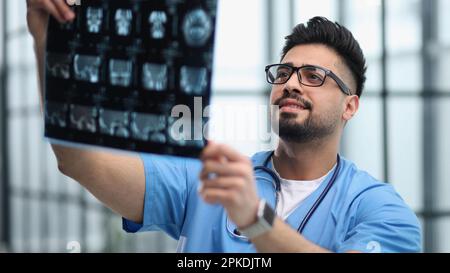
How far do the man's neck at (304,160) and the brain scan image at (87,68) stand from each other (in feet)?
1.45

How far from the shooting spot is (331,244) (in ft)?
3.39

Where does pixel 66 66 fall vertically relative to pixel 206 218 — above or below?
above

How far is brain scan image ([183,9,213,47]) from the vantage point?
762 millimetres

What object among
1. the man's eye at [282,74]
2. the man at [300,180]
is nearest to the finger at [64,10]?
the man at [300,180]

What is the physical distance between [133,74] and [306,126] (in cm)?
39

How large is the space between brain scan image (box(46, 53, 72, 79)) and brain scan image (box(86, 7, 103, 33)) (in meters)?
0.05

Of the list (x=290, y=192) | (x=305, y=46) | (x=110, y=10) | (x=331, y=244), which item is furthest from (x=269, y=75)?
(x=110, y=10)

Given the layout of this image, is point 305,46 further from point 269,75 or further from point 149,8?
point 149,8

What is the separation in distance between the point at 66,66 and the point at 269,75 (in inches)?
17.5

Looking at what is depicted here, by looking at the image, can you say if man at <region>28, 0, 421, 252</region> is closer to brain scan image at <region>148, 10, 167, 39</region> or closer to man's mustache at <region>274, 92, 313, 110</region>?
man's mustache at <region>274, 92, 313, 110</region>

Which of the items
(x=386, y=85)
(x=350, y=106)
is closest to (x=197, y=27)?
(x=350, y=106)

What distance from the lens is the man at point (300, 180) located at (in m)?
1.03

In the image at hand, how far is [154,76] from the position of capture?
79 cm
